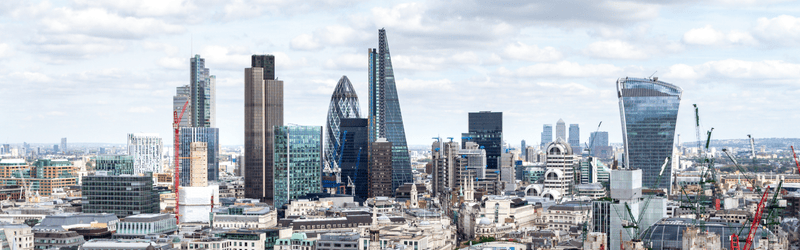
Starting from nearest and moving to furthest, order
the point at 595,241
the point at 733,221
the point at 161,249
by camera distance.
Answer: the point at 595,241 → the point at 161,249 → the point at 733,221

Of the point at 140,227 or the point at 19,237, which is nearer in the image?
the point at 19,237

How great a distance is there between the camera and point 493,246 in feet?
551

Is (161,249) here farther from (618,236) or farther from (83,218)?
(618,236)

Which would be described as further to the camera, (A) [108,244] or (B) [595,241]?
(A) [108,244]

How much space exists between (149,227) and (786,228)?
378 ft

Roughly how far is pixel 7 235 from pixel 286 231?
47230mm

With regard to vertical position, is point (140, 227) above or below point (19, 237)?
above

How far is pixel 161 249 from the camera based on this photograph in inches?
6344

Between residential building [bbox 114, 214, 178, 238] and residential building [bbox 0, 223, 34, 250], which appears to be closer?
residential building [bbox 0, 223, 34, 250]

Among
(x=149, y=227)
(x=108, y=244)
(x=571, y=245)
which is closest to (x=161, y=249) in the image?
(x=108, y=244)

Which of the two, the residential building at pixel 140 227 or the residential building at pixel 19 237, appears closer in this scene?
the residential building at pixel 19 237

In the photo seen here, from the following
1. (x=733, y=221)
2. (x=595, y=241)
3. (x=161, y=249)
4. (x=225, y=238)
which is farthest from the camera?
(x=733, y=221)

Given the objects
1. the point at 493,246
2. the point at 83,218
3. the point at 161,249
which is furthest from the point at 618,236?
the point at 83,218

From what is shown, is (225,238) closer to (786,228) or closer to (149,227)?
(149,227)
